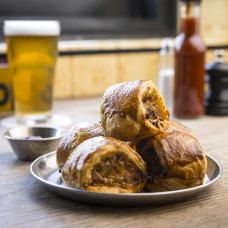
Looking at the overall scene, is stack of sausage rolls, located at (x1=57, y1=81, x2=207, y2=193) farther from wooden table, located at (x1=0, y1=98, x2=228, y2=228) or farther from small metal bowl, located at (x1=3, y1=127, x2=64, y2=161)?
small metal bowl, located at (x1=3, y1=127, x2=64, y2=161)

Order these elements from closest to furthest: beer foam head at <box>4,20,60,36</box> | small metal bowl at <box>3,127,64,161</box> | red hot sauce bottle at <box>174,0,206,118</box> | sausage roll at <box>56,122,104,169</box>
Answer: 1. sausage roll at <box>56,122,104,169</box>
2. small metal bowl at <box>3,127,64,161</box>
3. beer foam head at <box>4,20,60,36</box>
4. red hot sauce bottle at <box>174,0,206,118</box>

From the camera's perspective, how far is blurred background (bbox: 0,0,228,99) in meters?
1.84

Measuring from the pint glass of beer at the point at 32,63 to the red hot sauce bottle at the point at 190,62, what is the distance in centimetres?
32

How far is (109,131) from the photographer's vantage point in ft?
2.09

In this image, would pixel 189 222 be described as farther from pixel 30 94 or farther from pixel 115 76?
pixel 115 76

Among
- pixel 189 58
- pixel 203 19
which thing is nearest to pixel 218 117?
pixel 189 58

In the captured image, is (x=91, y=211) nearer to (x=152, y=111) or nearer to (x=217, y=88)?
(x=152, y=111)

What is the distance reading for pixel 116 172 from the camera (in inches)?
22.6

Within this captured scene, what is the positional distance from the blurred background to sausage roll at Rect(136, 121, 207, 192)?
118 centimetres

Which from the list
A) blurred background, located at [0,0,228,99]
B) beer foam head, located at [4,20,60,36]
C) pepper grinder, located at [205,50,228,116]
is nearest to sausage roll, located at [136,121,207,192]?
beer foam head, located at [4,20,60,36]

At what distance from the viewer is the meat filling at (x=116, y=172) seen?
0.57m

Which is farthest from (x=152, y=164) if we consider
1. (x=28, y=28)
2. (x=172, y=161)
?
(x=28, y=28)

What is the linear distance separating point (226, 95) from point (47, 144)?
662 mm

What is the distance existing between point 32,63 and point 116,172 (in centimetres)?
65
